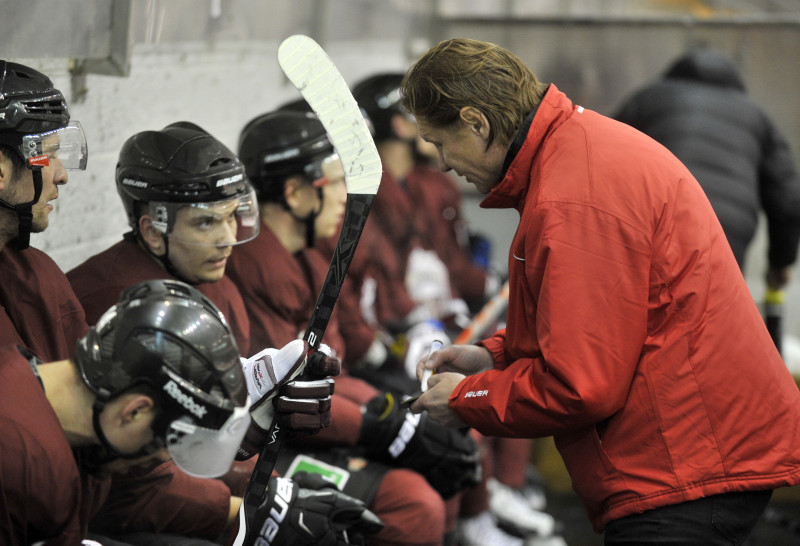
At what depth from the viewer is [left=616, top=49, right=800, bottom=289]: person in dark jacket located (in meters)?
3.48

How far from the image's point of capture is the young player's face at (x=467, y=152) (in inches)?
70.5

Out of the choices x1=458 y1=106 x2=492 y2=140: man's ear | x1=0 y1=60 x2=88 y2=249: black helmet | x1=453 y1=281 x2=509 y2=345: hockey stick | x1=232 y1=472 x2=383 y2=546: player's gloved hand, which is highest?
x1=458 y1=106 x2=492 y2=140: man's ear

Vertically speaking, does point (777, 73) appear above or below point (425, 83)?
below

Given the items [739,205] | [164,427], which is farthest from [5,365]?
[739,205]

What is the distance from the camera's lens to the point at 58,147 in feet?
6.38

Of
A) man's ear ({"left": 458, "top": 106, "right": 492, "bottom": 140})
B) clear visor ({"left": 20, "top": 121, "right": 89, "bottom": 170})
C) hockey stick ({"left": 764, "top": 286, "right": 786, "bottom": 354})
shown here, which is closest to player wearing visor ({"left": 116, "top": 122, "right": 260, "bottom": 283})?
clear visor ({"left": 20, "top": 121, "right": 89, "bottom": 170})

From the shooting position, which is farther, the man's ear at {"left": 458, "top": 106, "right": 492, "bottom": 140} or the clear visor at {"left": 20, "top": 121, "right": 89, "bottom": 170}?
the clear visor at {"left": 20, "top": 121, "right": 89, "bottom": 170}

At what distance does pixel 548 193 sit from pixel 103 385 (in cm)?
79

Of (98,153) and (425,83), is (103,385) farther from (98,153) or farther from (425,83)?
(98,153)

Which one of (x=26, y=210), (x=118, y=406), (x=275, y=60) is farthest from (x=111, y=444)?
(x=275, y=60)

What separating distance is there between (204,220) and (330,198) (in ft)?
1.98

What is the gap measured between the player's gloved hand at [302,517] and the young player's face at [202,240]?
0.53 meters

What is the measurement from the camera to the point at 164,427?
4.95 feet

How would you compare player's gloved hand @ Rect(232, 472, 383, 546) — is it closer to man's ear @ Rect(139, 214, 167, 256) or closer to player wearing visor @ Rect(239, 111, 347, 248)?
man's ear @ Rect(139, 214, 167, 256)
